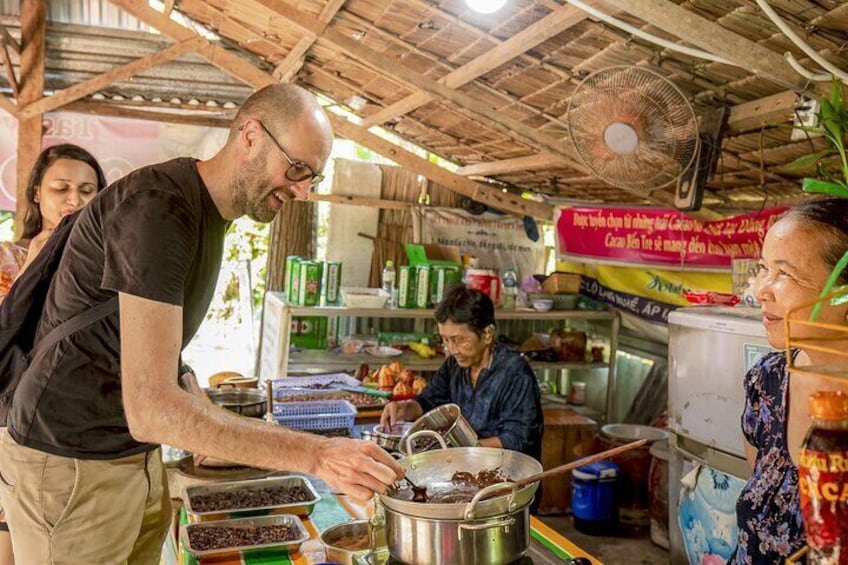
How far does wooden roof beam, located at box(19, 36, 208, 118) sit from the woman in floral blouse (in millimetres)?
4985

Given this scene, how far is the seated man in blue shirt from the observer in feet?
11.4

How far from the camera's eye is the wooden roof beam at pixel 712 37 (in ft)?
8.96

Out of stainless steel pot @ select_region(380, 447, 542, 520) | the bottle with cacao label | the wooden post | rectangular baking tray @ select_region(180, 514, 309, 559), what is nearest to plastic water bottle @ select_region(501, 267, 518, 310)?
the wooden post

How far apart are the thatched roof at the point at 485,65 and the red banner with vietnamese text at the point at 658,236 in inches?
10.0

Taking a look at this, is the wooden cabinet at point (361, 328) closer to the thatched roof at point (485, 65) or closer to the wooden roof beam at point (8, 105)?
the thatched roof at point (485, 65)

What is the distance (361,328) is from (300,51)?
8.85 feet

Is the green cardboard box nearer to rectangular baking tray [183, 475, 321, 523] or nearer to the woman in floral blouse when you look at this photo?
rectangular baking tray [183, 475, 321, 523]

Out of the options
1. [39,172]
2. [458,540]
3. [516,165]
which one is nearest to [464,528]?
[458,540]

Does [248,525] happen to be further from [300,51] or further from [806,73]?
[300,51]

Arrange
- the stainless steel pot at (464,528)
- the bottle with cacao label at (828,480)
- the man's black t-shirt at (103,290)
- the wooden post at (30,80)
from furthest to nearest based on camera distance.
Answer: the wooden post at (30,80), the man's black t-shirt at (103,290), the stainless steel pot at (464,528), the bottle with cacao label at (828,480)

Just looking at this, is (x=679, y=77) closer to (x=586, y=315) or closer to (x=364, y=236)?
(x=586, y=315)

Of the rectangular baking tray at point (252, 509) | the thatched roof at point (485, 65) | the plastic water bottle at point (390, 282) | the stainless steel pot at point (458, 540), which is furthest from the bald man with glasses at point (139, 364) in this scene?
the plastic water bottle at point (390, 282)

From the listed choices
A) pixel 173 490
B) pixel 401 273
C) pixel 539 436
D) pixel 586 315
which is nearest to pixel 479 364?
pixel 539 436

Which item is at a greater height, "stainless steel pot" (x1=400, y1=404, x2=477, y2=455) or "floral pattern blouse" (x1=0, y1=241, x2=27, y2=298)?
"floral pattern blouse" (x1=0, y1=241, x2=27, y2=298)
